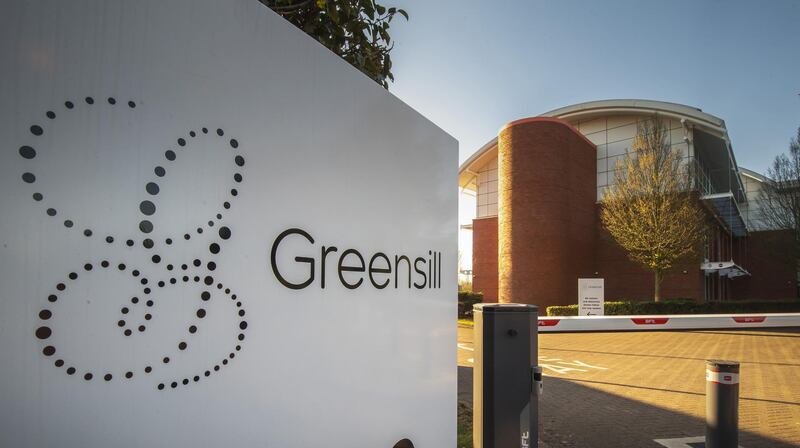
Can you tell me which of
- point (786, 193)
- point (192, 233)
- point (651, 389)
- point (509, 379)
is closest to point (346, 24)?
point (192, 233)

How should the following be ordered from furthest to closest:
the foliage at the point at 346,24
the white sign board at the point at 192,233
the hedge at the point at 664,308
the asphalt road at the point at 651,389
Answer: the hedge at the point at 664,308
the asphalt road at the point at 651,389
the foliage at the point at 346,24
the white sign board at the point at 192,233

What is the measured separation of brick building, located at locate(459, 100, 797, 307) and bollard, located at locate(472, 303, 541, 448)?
726 inches

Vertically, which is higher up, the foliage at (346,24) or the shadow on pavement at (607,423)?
the foliage at (346,24)

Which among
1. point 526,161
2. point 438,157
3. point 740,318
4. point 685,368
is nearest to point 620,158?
point 526,161

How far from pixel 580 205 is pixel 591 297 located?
27.1 ft

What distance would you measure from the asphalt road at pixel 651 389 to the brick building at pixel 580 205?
8811mm

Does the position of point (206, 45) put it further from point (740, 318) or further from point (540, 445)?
point (740, 318)

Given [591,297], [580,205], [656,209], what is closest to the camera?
[591,297]

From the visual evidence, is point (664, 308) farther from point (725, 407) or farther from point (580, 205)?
point (725, 407)

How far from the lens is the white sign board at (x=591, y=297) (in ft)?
52.7

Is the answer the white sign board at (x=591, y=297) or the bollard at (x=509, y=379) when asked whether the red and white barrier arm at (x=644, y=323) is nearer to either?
the white sign board at (x=591, y=297)

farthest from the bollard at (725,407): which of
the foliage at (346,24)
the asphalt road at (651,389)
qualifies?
the foliage at (346,24)

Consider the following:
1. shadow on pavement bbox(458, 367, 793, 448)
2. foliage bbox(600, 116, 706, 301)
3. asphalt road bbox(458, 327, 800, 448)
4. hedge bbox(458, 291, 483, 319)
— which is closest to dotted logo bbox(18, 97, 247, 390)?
shadow on pavement bbox(458, 367, 793, 448)

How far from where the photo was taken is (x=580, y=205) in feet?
75.4
